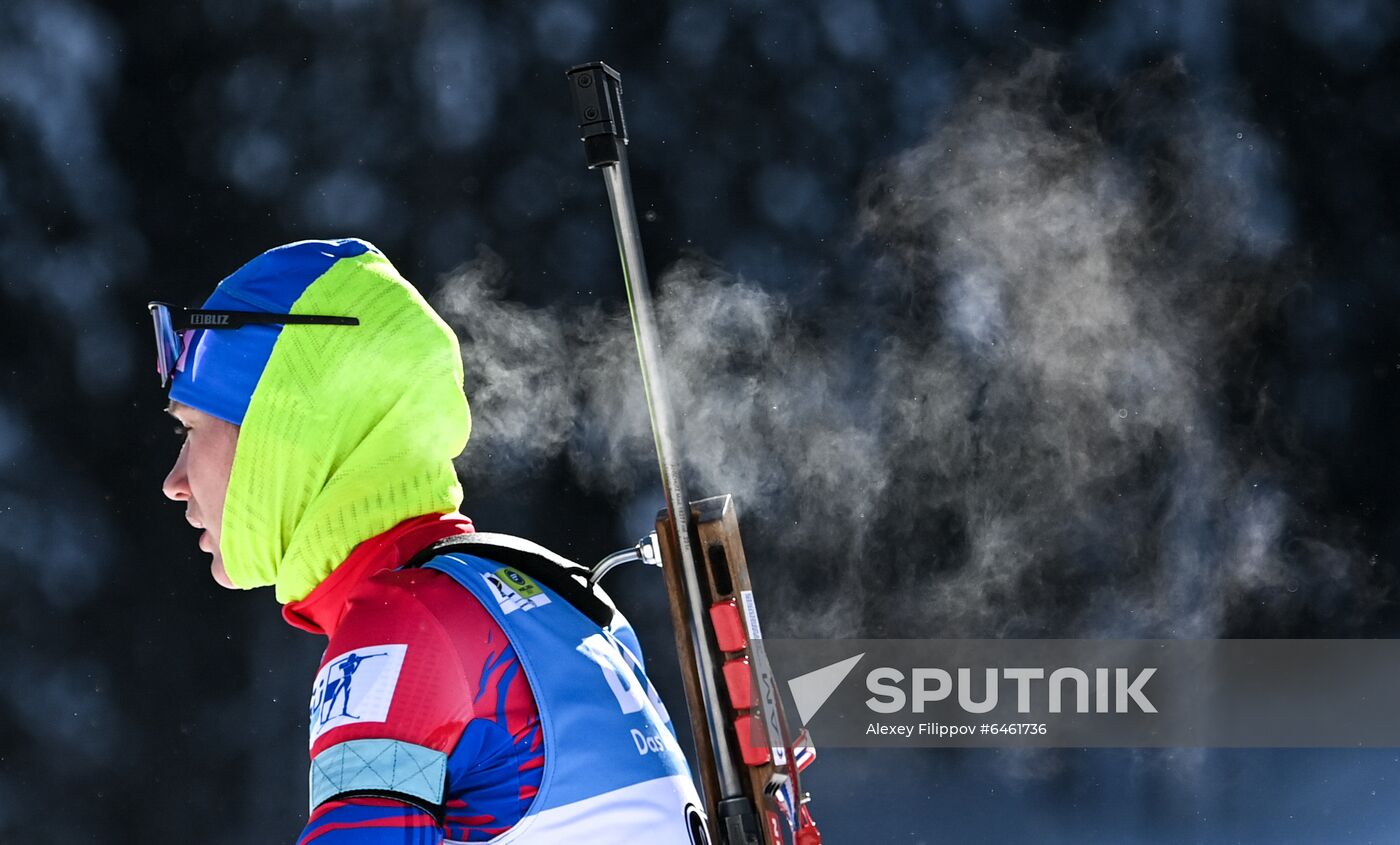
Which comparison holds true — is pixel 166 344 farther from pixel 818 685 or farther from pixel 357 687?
pixel 818 685

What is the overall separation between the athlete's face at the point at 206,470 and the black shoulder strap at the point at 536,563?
1.12 feet

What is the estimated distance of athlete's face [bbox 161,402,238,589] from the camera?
1.62 m

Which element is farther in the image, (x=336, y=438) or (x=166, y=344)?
(x=166, y=344)

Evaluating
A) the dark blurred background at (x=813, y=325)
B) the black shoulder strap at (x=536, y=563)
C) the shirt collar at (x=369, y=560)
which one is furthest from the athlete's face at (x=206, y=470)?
the dark blurred background at (x=813, y=325)

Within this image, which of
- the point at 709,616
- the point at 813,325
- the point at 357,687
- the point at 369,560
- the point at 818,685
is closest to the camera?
the point at 357,687

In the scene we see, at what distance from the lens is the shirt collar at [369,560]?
4.89 ft

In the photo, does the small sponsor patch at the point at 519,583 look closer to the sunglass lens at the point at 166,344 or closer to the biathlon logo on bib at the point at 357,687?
the biathlon logo on bib at the point at 357,687

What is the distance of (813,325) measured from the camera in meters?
3.85

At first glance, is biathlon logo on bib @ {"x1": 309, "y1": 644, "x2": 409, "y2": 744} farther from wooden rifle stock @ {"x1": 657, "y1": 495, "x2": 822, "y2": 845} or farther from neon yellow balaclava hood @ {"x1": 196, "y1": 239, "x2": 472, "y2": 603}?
wooden rifle stock @ {"x1": 657, "y1": 495, "x2": 822, "y2": 845}

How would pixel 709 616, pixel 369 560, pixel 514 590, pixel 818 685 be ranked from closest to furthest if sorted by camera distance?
pixel 514 590 < pixel 369 560 < pixel 709 616 < pixel 818 685

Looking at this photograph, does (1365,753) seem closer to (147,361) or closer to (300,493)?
(300,493)

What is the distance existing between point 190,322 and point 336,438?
263 mm

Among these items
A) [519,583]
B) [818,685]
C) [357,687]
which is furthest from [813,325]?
[357,687]

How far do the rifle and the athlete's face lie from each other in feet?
1.61
